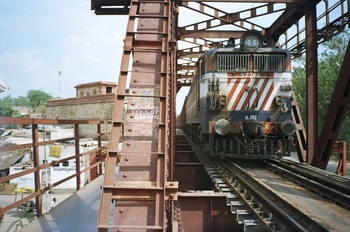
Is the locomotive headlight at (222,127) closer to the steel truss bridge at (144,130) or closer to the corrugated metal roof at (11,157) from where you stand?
the steel truss bridge at (144,130)

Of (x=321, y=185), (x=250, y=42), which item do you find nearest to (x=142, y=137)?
(x=321, y=185)

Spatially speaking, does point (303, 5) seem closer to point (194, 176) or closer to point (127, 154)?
point (194, 176)

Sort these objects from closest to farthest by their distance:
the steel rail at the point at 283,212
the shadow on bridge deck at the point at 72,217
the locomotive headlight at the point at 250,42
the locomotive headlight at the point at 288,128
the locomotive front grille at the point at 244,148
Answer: the steel rail at the point at 283,212 < the shadow on bridge deck at the point at 72,217 < the locomotive headlight at the point at 288,128 < the locomotive front grille at the point at 244,148 < the locomotive headlight at the point at 250,42

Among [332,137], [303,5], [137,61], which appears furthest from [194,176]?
[303,5]

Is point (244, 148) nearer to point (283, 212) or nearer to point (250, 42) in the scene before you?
point (250, 42)

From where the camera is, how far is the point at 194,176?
815cm

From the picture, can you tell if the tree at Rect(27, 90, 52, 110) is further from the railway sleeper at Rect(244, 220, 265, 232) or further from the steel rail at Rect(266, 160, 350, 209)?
the railway sleeper at Rect(244, 220, 265, 232)

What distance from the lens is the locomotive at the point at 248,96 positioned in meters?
8.38

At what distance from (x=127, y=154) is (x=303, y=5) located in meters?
8.35

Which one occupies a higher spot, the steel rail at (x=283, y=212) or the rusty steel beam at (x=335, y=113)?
the rusty steel beam at (x=335, y=113)

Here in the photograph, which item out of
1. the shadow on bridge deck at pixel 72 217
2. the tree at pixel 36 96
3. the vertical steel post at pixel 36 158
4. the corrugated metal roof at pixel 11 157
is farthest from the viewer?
the tree at pixel 36 96

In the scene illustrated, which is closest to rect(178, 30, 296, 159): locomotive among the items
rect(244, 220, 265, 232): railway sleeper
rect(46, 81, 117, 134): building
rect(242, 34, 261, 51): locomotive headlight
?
rect(242, 34, 261, 51): locomotive headlight

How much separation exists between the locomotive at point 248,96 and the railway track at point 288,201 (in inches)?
50.8

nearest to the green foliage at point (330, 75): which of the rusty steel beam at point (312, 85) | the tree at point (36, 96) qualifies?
the rusty steel beam at point (312, 85)
